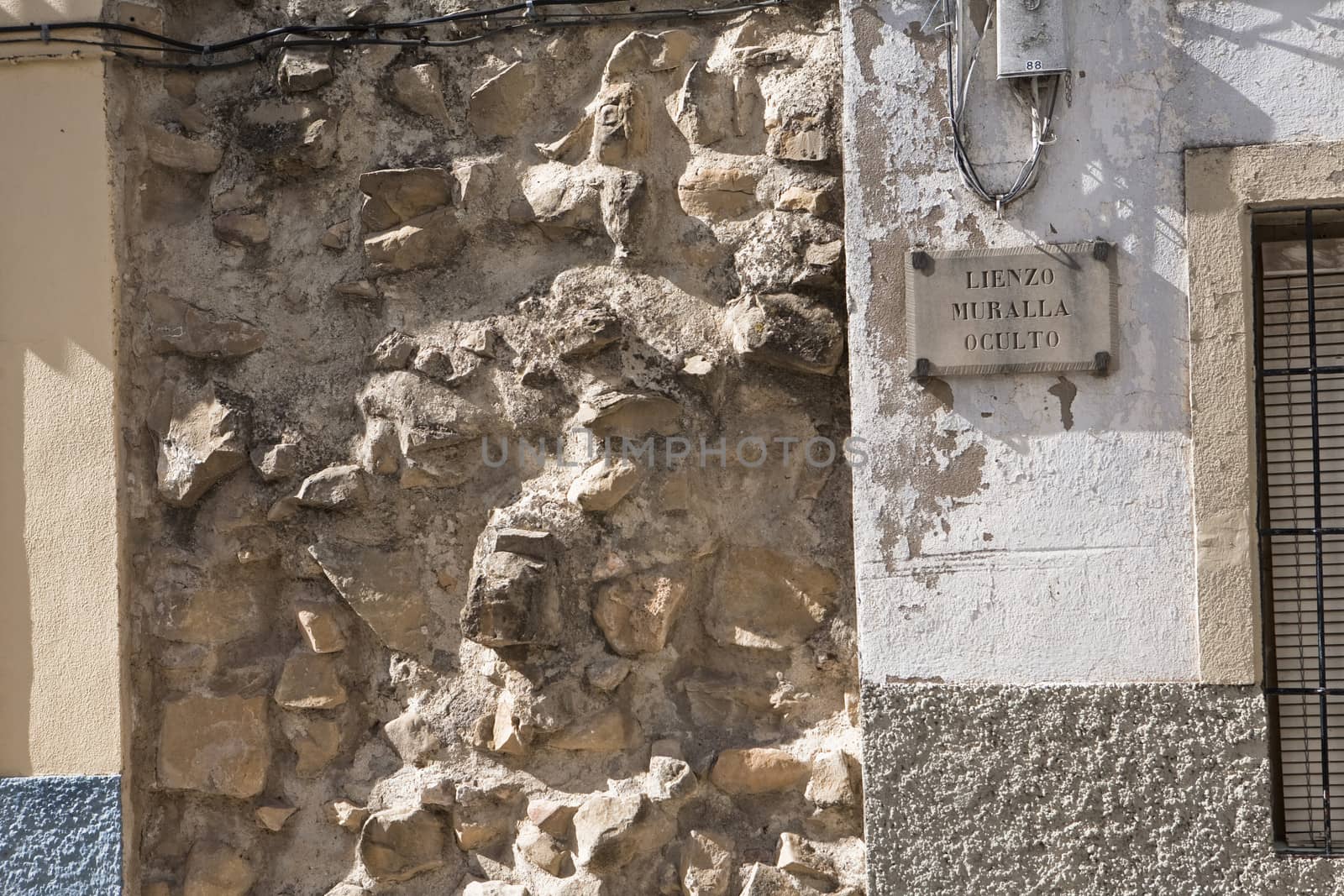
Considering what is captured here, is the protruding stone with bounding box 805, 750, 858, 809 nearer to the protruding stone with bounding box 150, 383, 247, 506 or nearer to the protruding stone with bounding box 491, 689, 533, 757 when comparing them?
the protruding stone with bounding box 491, 689, 533, 757

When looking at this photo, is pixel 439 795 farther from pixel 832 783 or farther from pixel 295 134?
pixel 295 134

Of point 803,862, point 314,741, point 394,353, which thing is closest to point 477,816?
point 314,741

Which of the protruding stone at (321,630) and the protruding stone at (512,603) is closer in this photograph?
the protruding stone at (512,603)

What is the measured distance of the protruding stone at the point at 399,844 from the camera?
3.15 metres

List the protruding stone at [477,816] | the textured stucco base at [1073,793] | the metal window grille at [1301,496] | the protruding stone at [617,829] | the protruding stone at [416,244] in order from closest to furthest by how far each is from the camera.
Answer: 1. the textured stucco base at [1073,793]
2. the metal window grille at [1301,496]
3. the protruding stone at [617,829]
4. the protruding stone at [477,816]
5. the protruding stone at [416,244]

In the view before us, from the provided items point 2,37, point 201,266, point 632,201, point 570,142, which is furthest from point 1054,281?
point 2,37

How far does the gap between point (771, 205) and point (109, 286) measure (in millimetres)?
1794

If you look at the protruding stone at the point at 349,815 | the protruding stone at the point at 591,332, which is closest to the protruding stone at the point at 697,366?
the protruding stone at the point at 591,332

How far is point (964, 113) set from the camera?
2834mm

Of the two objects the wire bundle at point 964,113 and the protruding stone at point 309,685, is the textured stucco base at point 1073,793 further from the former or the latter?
the protruding stone at point 309,685

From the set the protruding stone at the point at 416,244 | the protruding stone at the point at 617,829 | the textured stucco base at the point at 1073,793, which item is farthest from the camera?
the protruding stone at the point at 416,244

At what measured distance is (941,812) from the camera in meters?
2.78

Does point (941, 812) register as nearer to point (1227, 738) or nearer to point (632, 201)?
point (1227, 738)

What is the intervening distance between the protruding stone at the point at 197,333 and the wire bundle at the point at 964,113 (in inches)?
75.9
